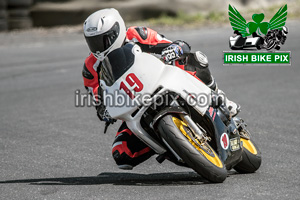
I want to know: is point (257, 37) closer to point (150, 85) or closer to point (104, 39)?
point (104, 39)

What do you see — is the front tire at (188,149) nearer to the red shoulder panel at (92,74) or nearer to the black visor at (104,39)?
the black visor at (104,39)

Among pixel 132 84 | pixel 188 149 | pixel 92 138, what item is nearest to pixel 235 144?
pixel 188 149

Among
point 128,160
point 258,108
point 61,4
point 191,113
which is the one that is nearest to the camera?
point 191,113

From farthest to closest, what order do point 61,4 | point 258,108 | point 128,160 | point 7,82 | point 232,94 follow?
1. point 61,4
2. point 7,82
3. point 232,94
4. point 258,108
5. point 128,160

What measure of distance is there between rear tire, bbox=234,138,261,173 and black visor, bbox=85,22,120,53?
4.88 feet

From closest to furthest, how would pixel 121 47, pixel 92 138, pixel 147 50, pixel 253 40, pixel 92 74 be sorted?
pixel 121 47, pixel 92 74, pixel 147 50, pixel 92 138, pixel 253 40

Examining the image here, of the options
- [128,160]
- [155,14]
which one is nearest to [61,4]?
[155,14]

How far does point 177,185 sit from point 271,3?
631 inches

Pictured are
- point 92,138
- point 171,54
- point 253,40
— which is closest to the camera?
point 171,54

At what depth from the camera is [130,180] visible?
5.14 metres

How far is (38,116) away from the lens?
28.5 feet

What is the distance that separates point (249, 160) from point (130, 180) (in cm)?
105

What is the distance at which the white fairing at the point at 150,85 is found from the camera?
4.54 metres

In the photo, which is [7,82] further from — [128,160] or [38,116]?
[128,160]
